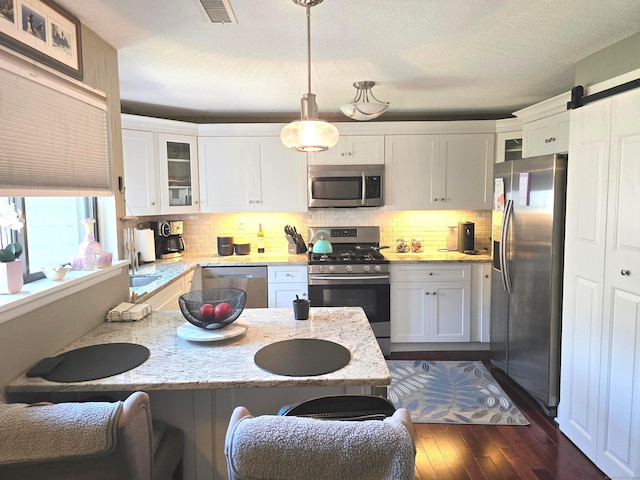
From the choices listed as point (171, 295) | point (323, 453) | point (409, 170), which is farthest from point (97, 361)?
point (409, 170)

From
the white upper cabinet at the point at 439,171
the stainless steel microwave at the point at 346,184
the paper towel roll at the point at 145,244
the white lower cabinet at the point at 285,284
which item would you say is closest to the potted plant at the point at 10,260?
the paper towel roll at the point at 145,244

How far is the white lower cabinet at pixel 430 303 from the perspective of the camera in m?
3.95

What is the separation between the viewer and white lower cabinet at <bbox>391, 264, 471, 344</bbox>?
13.0 feet

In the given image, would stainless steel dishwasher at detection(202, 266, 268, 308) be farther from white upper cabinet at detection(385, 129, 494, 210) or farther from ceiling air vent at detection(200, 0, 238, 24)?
ceiling air vent at detection(200, 0, 238, 24)

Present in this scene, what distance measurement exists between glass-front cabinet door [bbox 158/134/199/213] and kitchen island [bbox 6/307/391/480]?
200cm

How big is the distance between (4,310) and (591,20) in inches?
111

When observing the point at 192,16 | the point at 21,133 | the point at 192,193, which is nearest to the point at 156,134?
the point at 192,193

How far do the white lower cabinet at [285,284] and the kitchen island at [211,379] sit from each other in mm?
1789

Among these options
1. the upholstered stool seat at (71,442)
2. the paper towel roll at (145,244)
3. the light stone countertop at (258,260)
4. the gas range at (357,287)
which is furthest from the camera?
the gas range at (357,287)

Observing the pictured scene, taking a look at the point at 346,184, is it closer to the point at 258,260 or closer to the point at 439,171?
the point at 439,171

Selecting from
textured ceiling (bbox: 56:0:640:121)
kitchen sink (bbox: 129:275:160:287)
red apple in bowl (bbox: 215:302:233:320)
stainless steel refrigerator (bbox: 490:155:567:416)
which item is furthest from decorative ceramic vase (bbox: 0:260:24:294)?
stainless steel refrigerator (bbox: 490:155:567:416)

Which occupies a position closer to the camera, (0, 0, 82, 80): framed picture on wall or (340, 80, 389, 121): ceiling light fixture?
(0, 0, 82, 80): framed picture on wall

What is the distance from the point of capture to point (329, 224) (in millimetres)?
4504

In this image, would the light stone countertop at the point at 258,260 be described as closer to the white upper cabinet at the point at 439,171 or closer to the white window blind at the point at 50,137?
the white upper cabinet at the point at 439,171
